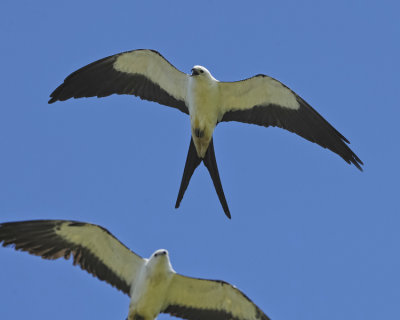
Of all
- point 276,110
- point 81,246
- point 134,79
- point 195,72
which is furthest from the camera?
point 134,79

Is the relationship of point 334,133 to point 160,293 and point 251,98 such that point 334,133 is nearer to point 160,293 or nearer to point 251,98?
point 251,98

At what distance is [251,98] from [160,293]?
11.4 ft

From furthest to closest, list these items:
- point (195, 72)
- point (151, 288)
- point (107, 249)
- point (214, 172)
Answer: point (214, 172) → point (195, 72) → point (107, 249) → point (151, 288)

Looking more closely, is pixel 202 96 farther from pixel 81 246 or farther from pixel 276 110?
pixel 81 246

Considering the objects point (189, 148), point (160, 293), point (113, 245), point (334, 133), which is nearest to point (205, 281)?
point (160, 293)

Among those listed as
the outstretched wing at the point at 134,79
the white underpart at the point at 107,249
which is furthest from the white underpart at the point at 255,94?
the white underpart at the point at 107,249

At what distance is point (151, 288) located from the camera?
9.93m

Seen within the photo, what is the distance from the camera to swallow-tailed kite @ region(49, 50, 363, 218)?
11.6 meters

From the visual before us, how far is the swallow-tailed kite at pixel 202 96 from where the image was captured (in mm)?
11609

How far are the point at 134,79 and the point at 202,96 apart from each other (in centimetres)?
120

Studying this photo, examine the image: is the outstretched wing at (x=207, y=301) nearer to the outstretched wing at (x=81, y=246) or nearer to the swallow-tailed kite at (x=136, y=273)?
the swallow-tailed kite at (x=136, y=273)

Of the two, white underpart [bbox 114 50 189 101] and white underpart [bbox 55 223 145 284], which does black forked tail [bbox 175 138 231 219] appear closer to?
white underpart [bbox 114 50 189 101]

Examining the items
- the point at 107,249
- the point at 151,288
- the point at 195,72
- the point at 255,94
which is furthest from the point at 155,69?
the point at 151,288

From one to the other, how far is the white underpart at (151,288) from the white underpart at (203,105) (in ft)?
7.49
